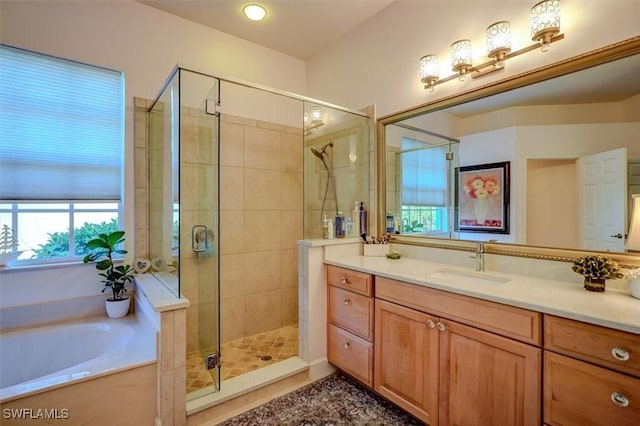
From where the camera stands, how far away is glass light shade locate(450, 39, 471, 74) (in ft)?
6.05

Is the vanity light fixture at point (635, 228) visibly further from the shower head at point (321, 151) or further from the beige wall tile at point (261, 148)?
the beige wall tile at point (261, 148)

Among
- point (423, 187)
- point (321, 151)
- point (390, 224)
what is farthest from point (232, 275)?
point (423, 187)

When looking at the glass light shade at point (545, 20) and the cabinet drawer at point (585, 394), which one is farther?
the glass light shade at point (545, 20)

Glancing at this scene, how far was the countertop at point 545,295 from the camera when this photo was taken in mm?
1038

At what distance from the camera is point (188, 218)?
6.23 ft

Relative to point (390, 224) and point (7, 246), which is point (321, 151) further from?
point (7, 246)

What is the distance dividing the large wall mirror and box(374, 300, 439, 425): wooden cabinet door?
2.22ft

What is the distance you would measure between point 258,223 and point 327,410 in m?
1.68

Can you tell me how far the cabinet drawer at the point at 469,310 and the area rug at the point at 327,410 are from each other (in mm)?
706

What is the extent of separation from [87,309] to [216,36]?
2.53 metres

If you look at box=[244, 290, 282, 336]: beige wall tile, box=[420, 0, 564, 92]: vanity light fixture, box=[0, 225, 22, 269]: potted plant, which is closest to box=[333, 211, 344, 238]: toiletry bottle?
box=[244, 290, 282, 336]: beige wall tile

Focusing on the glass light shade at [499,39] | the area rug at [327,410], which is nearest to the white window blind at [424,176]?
the glass light shade at [499,39]

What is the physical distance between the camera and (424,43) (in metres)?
2.17

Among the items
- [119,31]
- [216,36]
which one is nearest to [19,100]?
[119,31]
